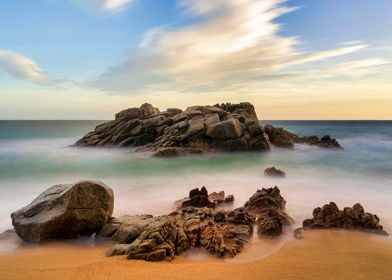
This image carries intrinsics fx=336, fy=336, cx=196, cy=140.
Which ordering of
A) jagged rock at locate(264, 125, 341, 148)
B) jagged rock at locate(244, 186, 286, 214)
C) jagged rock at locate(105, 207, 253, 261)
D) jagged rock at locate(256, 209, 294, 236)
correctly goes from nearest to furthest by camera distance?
jagged rock at locate(105, 207, 253, 261) → jagged rock at locate(256, 209, 294, 236) → jagged rock at locate(244, 186, 286, 214) → jagged rock at locate(264, 125, 341, 148)

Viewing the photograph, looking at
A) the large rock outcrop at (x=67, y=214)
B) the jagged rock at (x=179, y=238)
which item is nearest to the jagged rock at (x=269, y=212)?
the jagged rock at (x=179, y=238)

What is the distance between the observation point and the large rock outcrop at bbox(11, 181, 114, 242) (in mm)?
7371

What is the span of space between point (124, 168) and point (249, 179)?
303 inches

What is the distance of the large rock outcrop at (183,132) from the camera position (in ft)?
92.0

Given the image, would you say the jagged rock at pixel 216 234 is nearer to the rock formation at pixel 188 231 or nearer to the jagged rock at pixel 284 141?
the rock formation at pixel 188 231

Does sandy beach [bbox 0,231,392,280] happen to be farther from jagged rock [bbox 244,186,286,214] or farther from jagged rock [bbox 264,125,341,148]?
jagged rock [bbox 264,125,341,148]

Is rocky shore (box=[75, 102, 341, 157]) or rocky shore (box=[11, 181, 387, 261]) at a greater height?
rocky shore (box=[75, 102, 341, 157])

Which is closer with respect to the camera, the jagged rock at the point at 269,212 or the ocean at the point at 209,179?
the jagged rock at the point at 269,212

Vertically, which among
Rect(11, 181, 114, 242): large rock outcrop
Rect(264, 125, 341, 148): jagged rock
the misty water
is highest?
Rect(264, 125, 341, 148): jagged rock

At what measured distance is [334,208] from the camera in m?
8.64

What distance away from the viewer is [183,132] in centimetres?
2912

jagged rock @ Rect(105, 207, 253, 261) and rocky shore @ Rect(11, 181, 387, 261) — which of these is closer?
jagged rock @ Rect(105, 207, 253, 261)

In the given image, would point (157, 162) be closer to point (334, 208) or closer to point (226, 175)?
point (226, 175)

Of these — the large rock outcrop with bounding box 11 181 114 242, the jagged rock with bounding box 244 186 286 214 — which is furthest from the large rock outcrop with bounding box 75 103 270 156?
the large rock outcrop with bounding box 11 181 114 242
